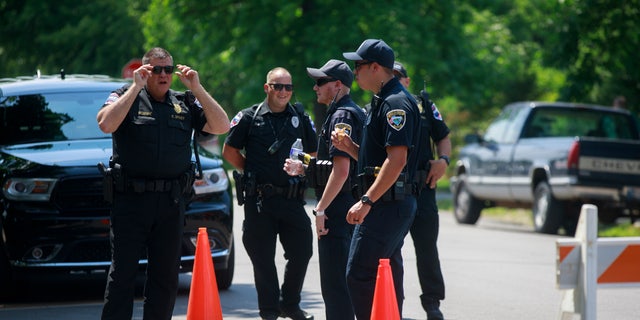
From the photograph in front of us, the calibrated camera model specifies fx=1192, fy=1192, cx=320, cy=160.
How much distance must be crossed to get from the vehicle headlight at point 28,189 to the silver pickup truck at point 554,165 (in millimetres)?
8728

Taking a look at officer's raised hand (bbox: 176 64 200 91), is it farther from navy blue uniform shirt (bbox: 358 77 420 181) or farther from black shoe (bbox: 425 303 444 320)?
→ black shoe (bbox: 425 303 444 320)

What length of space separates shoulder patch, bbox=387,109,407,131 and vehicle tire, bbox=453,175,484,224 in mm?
13088

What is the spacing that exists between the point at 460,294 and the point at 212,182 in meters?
2.39

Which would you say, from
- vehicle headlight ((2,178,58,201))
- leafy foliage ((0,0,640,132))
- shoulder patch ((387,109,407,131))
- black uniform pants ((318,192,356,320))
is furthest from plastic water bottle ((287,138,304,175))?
leafy foliage ((0,0,640,132))

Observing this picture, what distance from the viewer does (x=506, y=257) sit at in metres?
13.5

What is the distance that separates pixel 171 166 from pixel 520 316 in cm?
334

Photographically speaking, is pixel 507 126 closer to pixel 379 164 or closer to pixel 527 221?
pixel 527 221

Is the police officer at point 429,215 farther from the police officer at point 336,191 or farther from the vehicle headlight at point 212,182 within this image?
the vehicle headlight at point 212,182

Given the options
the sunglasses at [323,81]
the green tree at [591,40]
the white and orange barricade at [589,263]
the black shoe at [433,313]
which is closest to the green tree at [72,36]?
the green tree at [591,40]

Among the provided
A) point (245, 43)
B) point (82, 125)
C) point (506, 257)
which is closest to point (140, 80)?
point (82, 125)

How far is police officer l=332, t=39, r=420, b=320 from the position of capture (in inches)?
256

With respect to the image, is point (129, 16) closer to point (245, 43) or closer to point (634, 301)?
point (245, 43)

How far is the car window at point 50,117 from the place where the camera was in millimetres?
10070

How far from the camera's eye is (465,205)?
1967 cm
